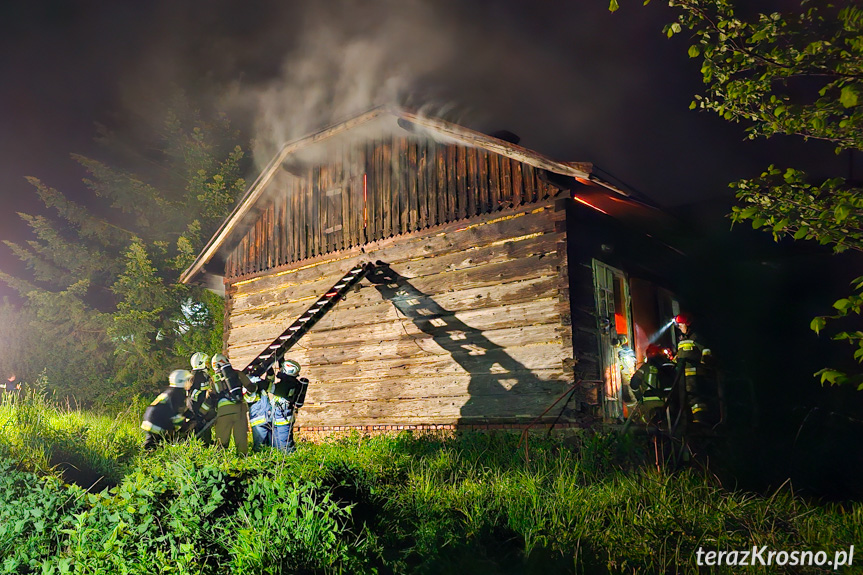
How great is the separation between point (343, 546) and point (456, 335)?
639cm

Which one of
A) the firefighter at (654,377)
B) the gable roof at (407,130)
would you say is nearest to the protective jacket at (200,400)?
the gable roof at (407,130)

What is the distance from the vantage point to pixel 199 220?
91.4 feet

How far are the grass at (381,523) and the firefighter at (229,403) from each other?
10.8ft

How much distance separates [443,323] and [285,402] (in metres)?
3.12

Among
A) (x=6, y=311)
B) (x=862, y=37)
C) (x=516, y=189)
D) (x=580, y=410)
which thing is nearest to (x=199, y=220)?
(x=6, y=311)

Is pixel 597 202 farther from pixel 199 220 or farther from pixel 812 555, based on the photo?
pixel 199 220

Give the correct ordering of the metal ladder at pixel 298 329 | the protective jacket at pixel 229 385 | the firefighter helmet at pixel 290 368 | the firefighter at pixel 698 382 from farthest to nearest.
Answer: the firefighter helmet at pixel 290 368, the metal ladder at pixel 298 329, the protective jacket at pixel 229 385, the firefighter at pixel 698 382

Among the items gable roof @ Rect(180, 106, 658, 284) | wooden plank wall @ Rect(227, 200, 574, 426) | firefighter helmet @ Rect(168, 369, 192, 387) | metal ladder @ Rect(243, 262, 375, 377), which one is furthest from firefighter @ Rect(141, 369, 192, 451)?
gable roof @ Rect(180, 106, 658, 284)

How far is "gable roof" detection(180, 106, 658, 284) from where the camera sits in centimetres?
930

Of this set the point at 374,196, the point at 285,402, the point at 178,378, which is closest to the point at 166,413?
the point at 178,378

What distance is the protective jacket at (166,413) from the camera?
363 inches

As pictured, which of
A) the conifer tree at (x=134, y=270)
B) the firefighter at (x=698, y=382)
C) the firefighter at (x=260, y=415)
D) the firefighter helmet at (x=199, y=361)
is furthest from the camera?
the conifer tree at (x=134, y=270)

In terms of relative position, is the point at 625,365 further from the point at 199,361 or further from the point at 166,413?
the point at 166,413

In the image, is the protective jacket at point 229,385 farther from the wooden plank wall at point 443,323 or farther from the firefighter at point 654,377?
the firefighter at point 654,377
